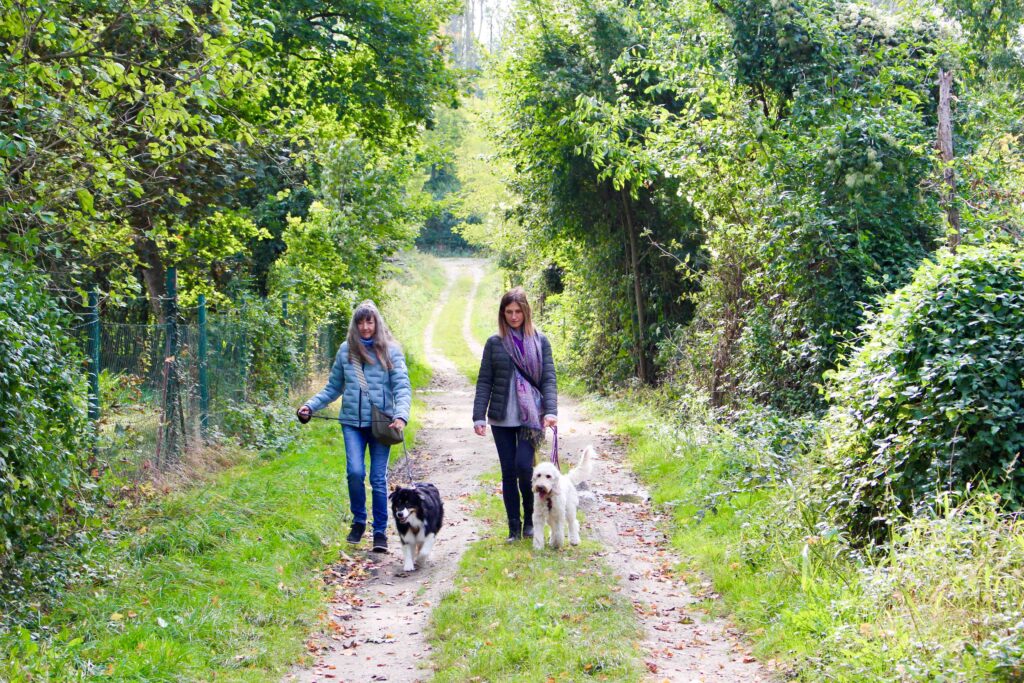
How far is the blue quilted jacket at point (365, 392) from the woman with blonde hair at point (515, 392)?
0.68 meters

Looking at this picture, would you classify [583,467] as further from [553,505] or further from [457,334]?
[457,334]

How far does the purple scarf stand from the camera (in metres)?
7.91

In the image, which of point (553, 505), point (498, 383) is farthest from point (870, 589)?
point (498, 383)

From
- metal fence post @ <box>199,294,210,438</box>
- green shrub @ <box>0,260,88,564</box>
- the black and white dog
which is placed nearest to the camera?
green shrub @ <box>0,260,88,564</box>

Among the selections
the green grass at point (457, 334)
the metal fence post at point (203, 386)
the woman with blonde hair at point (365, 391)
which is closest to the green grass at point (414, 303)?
the green grass at point (457, 334)

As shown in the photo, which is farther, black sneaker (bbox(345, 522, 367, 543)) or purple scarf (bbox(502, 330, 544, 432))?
black sneaker (bbox(345, 522, 367, 543))

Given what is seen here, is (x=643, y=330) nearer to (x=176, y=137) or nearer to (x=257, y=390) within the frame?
(x=257, y=390)

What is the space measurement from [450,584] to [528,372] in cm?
190

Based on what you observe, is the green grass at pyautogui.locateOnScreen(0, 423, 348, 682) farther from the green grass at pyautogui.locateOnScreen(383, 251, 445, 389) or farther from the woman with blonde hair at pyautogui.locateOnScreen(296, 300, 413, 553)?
the green grass at pyautogui.locateOnScreen(383, 251, 445, 389)

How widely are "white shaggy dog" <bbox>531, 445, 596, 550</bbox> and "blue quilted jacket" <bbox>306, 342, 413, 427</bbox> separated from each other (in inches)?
50.3

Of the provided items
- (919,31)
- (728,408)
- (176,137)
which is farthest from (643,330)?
(176,137)

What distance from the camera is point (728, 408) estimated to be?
1290 cm

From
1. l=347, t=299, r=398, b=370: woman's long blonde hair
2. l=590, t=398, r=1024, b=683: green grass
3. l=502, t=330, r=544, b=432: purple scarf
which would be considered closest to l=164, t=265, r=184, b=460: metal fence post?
l=347, t=299, r=398, b=370: woman's long blonde hair

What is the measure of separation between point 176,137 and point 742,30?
27.7 ft
